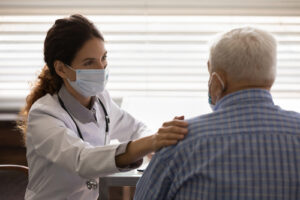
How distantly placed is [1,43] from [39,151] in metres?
1.82

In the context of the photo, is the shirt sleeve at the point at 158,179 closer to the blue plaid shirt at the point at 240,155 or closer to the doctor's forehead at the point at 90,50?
the blue plaid shirt at the point at 240,155

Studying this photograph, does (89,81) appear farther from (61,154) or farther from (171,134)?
(171,134)

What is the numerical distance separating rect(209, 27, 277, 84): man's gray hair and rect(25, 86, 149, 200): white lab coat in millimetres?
428

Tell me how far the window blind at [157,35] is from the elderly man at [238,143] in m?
1.78

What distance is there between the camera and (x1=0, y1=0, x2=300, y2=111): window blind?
110 inches

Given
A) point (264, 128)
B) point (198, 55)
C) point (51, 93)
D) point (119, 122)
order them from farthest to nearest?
point (198, 55)
point (119, 122)
point (51, 93)
point (264, 128)

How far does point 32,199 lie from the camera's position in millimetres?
1525

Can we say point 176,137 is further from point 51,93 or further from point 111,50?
point 111,50

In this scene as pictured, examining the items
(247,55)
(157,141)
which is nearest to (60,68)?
(157,141)

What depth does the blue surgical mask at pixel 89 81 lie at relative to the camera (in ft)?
5.17

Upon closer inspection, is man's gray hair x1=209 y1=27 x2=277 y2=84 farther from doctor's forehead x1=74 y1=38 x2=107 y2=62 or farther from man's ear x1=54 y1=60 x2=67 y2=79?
man's ear x1=54 y1=60 x2=67 y2=79

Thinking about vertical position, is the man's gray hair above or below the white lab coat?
above

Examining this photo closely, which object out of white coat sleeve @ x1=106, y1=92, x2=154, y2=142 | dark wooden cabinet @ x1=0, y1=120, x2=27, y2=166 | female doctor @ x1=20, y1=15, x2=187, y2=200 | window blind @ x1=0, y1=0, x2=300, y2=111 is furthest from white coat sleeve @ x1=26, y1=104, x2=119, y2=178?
dark wooden cabinet @ x1=0, y1=120, x2=27, y2=166

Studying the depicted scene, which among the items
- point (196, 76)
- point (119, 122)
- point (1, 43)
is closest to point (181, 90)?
point (196, 76)
